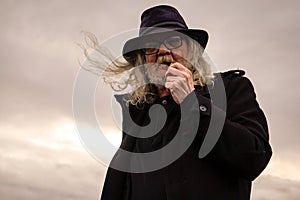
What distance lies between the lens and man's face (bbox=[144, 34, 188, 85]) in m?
4.46

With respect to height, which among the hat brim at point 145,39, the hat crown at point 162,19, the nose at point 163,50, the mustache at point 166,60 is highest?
the hat crown at point 162,19

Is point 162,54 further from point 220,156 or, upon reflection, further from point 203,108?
point 220,156

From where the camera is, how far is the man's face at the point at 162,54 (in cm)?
446

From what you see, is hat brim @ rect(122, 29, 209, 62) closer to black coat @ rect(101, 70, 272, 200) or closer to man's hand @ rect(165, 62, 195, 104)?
black coat @ rect(101, 70, 272, 200)

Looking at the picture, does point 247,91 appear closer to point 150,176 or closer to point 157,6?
point 150,176

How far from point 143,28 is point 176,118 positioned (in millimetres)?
1337

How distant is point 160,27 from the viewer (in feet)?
16.7

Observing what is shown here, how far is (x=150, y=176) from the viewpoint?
440cm

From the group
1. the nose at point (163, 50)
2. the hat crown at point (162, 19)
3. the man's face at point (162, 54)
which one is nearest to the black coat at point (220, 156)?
the man's face at point (162, 54)

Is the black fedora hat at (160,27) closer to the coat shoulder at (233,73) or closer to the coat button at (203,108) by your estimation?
the coat shoulder at (233,73)

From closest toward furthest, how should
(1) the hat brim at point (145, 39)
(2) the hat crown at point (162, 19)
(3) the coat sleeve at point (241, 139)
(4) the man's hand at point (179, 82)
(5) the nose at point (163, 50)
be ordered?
(3) the coat sleeve at point (241, 139)
(4) the man's hand at point (179, 82)
(5) the nose at point (163, 50)
(1) the hat brim at point (145, 39)
(2) the hat crown at point (162, 19)

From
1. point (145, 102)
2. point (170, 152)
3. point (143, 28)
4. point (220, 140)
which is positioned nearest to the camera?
point (220, 140)

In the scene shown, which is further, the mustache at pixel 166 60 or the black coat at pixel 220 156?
the mustache at pixel 166 60

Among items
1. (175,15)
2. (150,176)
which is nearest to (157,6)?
(175,15)
